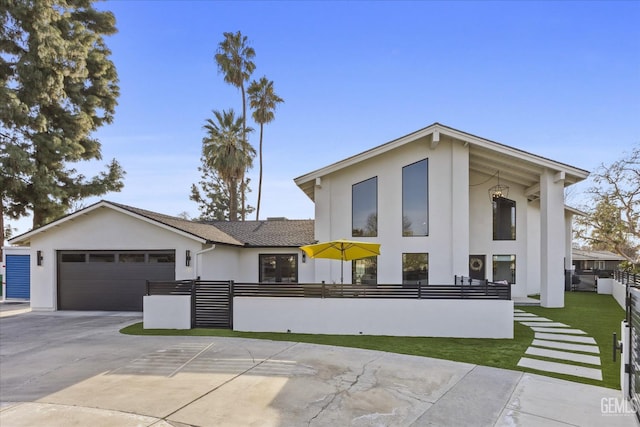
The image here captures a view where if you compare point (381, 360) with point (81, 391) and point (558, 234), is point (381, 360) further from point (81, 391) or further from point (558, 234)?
point (558, 234)

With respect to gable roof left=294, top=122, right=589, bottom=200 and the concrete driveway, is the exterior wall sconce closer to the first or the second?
gable roof left=294, top=122, right=589, bottom=200

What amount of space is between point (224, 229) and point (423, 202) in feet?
34.1

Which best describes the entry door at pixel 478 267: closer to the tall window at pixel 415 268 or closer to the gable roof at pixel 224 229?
the tall window at pixel 415 268

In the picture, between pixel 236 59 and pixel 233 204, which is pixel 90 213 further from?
pixel 236 59

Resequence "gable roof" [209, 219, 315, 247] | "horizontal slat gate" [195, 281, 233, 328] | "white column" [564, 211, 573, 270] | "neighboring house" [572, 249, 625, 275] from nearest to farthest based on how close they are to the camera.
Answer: "horizontal slat gate" [195, 281, 233, 328], "gable roof" [209, 219, 315, 247], "white column" [564, 211, 573, 270], "neighboring house" [572, 249, 625, 275]

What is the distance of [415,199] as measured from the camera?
14344 millimetres

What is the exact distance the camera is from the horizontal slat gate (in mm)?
10750

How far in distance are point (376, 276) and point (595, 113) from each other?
Answer: 1469 centimetres

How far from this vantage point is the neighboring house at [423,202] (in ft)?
44.7

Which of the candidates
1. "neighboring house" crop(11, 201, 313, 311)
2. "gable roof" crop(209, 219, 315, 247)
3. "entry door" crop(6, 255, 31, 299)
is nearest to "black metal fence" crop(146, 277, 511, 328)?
"neighboring house" crop(11, 201, 313, 311)

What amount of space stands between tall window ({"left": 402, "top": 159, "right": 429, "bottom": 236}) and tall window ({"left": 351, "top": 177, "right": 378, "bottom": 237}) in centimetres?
109

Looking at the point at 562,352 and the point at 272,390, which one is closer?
the point at 272,390

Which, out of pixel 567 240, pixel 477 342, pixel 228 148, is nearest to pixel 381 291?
pixel 477 342

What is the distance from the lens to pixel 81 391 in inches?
229
